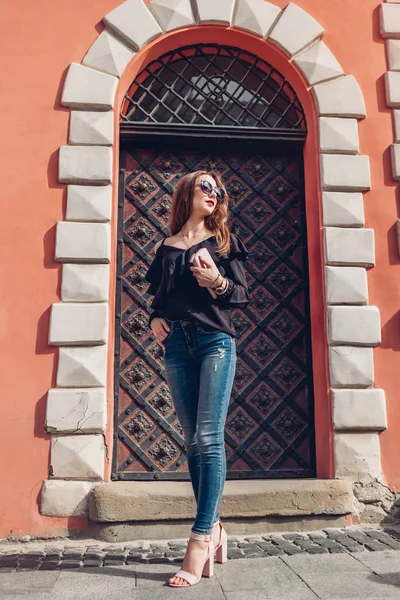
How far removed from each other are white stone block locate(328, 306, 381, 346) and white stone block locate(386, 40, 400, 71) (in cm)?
206

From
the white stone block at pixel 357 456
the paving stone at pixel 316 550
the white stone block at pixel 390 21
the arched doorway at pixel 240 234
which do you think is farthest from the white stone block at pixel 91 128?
the paving stone at pixel 316 550

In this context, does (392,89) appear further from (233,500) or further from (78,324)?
(233,500)

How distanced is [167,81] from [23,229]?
1837 mm

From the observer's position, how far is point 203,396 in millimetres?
2572

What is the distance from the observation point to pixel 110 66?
14.3 ft

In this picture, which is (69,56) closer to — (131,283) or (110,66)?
(110,66)

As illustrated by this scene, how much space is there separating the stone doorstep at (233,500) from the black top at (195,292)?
140 cm

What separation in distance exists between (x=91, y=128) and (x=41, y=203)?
0.69m

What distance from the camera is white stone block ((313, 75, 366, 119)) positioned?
441 cm

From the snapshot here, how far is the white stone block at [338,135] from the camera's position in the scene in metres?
4.34

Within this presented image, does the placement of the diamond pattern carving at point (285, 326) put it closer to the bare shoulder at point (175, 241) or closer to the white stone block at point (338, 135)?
the white stone block at point (338, 135)

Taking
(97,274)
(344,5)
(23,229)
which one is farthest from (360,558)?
(344,5)

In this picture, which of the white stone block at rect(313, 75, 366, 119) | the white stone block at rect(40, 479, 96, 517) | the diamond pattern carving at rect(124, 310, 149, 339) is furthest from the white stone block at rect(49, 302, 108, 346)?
the white stone block at rect(313, 75, 366, 119)

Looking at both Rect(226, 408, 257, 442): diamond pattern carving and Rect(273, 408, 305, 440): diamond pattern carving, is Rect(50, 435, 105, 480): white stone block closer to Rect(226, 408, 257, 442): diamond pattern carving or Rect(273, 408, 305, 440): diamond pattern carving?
Rect(226, 408, 257, 442): diamond pattern carving
